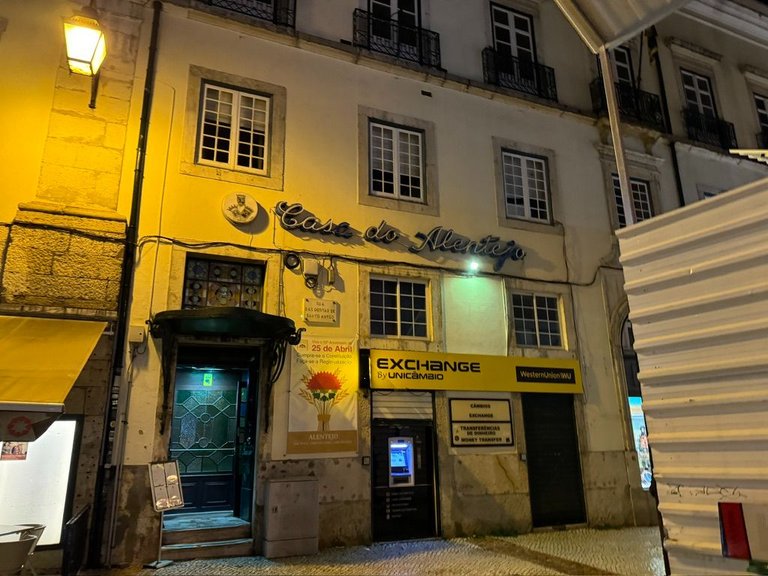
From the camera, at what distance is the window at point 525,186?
468 inches

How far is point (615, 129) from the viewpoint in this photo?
3689 millimetres

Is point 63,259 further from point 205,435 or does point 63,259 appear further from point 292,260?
point 205,435

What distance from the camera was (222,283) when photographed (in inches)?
360

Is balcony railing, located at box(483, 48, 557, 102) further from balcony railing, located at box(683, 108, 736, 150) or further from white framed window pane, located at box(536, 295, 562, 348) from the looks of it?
white framed window pane, located at box(536, 295, 562, 348)

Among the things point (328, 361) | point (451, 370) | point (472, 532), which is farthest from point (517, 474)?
point (328, 361)

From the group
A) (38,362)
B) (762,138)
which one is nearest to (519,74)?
(762,138)

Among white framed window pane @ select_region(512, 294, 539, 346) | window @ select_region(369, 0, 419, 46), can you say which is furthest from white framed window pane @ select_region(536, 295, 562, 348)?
window @ select_region(369, 0, 419, 46)

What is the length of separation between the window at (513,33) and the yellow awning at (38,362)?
34.3 feet

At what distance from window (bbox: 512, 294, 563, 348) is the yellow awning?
755cm

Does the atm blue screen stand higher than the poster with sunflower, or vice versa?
the poster with sunflower

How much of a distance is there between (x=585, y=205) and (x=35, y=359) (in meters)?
10.9

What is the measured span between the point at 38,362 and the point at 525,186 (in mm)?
9642

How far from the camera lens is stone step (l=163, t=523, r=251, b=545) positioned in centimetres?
790

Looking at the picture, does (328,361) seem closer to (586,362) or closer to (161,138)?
(161,138)
